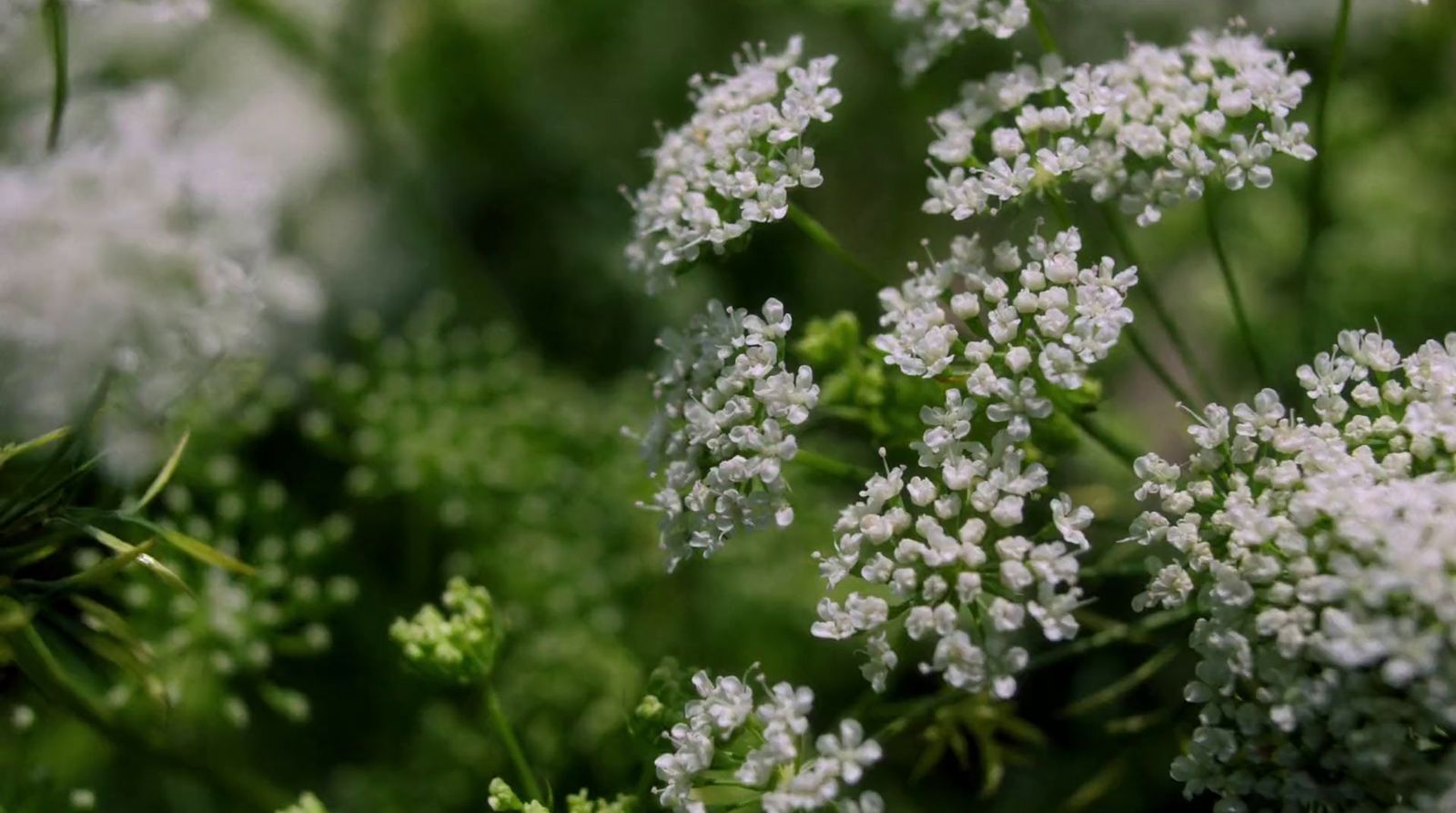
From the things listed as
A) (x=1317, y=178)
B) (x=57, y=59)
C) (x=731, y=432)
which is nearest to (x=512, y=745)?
(x=731, y=432)

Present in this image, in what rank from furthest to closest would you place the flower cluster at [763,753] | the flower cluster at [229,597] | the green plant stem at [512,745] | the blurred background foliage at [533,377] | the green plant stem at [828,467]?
the blurred background foliage at [533,377] < the flower cluster at [229,597] < the green plant stem at [828,467] < the green plant stem at [512,745] < the flower cluster at [763,753]

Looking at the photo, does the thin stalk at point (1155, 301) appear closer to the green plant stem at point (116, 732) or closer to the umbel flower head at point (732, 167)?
the umbel flower head at point (732, 167)

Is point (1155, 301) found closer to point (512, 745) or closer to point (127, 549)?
point (512, 745)

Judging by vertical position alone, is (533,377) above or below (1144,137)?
above

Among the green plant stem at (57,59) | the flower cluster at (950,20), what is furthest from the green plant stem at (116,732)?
the flower cluster at (950,20)

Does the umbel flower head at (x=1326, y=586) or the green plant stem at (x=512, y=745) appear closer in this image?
the umbel flower head at (x=1326, y=586)
